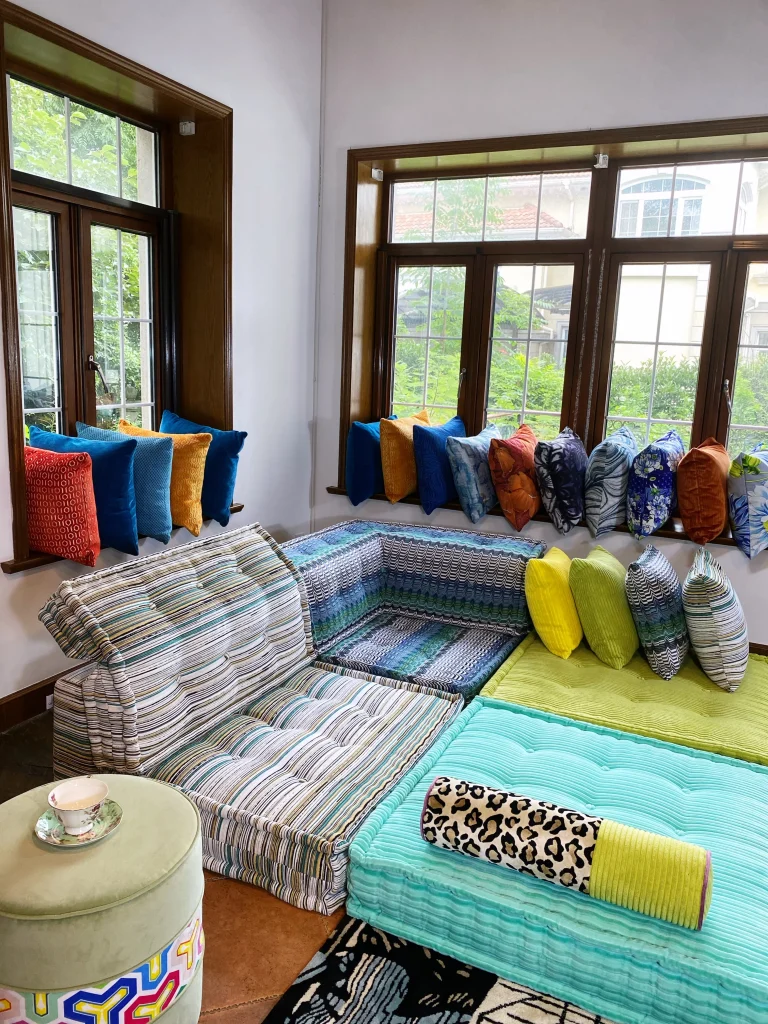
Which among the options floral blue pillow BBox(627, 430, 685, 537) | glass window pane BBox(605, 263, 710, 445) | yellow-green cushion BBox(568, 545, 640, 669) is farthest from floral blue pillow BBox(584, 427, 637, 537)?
yellow-green cushion BBox(568, 545, 640, 669)

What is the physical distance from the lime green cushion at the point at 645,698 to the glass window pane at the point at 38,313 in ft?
6.80

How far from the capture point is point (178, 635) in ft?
7.38

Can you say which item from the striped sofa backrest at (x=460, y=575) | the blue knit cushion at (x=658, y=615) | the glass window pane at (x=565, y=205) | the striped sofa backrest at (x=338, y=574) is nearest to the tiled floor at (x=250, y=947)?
the striped sofa backrest at (x=338, y=574)

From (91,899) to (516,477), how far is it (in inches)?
113

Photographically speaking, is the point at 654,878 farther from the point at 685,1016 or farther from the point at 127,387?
the point at 127,387

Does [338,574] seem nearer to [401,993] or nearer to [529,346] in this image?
[401,993]

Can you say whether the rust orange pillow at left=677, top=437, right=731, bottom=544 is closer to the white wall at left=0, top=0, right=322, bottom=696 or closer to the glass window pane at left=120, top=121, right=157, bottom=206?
the white wall at left=0, top=0, right=322, bottom=696

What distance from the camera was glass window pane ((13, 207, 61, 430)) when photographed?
9.79 feet

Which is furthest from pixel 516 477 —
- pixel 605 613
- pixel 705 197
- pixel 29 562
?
pixel 29 562

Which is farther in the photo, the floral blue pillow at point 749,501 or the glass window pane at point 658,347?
the glass window pane at point 658,347

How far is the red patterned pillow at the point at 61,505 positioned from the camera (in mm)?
2740

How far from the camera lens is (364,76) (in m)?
4.12

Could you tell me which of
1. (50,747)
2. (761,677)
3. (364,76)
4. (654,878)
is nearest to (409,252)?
(364,76)

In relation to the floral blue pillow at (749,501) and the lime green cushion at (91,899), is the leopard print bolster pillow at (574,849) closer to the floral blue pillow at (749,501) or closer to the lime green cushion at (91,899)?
the lime green cushion at (91,899)
